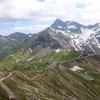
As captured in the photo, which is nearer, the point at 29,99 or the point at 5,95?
the point at 5,95

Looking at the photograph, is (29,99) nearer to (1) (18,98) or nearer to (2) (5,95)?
(1) (18,98)

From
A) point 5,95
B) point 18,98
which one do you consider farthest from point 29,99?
point 5,95

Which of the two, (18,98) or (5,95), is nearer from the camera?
(5,95)

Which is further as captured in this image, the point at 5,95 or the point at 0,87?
the point at 0,87
